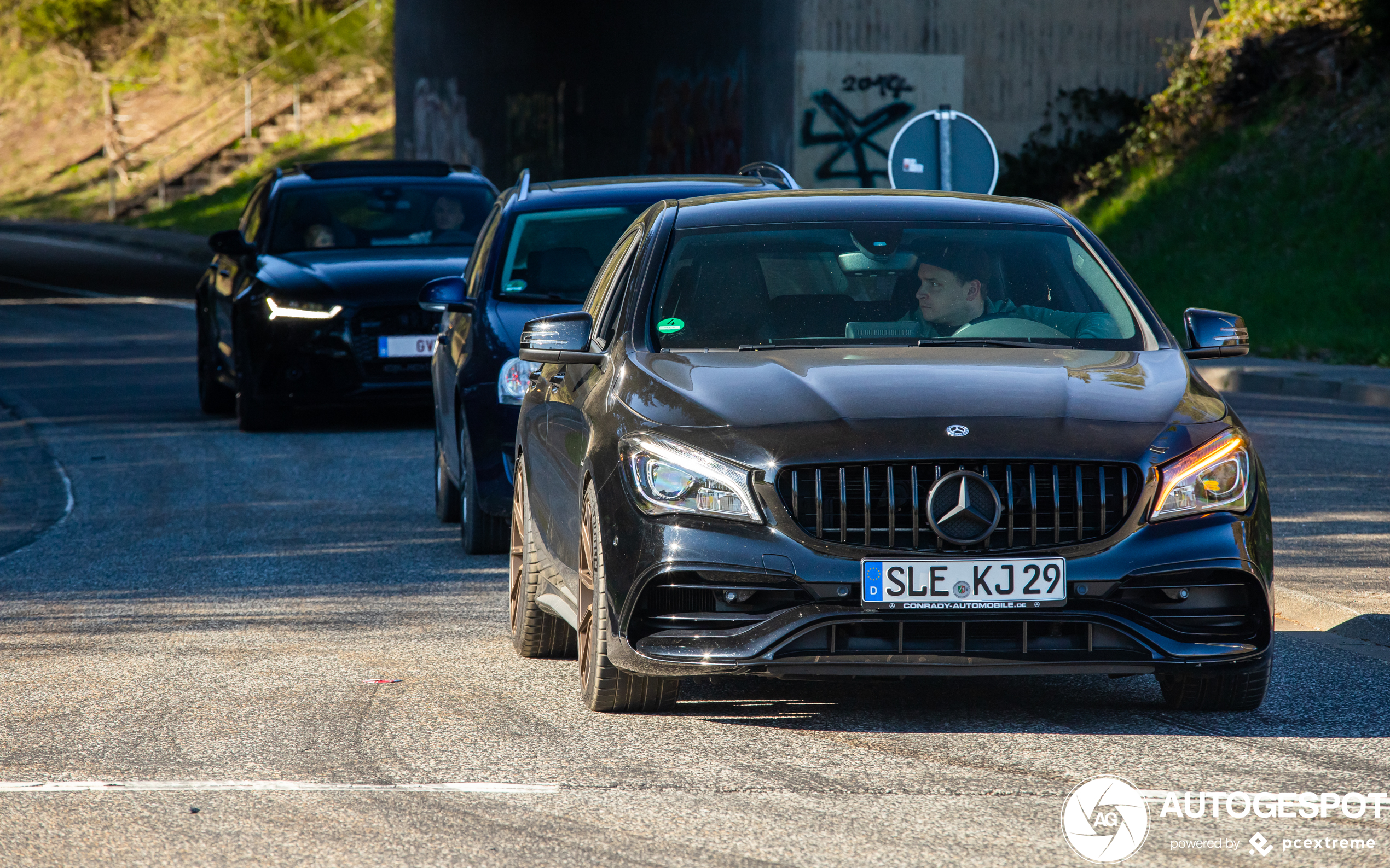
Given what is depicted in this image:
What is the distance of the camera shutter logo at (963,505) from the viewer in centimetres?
522

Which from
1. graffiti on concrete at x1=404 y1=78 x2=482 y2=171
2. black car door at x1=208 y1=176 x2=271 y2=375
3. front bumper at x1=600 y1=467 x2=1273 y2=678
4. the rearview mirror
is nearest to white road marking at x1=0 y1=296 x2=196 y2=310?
graffiti on concrete at x1=404 y1=78 x2=482 y2=171

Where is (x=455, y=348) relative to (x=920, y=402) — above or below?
below

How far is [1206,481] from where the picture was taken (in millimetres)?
5410

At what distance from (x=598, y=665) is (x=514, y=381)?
12.1ft

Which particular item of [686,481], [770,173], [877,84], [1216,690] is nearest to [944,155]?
[770,173]

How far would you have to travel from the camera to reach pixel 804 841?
4.51 m

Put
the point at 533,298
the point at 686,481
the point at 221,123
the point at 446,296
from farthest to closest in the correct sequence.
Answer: the point at 221,123, the point at 533,298, the point at 446,296, the point at 686,481

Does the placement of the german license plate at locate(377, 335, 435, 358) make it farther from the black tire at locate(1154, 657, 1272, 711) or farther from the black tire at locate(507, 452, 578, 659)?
the black tire at locate(1154, 657, 1272, 711)

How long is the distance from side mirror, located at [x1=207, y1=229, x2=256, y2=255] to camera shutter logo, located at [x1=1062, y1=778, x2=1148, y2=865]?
1092 centimetres

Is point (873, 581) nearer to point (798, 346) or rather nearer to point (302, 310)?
point (798, 346)

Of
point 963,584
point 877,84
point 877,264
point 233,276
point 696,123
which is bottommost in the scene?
point 233,276

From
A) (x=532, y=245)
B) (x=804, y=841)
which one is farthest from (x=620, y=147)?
(x=804, y=841)

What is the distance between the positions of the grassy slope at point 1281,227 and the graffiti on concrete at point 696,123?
603cm

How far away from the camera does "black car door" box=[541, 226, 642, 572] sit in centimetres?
605
